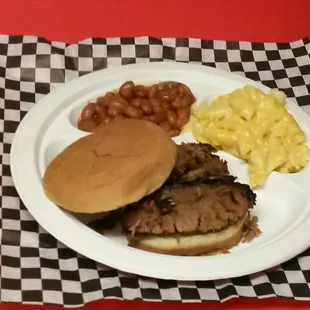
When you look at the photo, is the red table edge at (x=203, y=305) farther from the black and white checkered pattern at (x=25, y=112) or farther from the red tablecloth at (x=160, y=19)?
the red tablecloth at (x=160, y=19)

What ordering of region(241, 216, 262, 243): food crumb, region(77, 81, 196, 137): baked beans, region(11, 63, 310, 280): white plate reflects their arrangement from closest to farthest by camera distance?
region(11, 63, 310, 280): white plate, region(241, 216, 262, 243): food crumb, region(77, 81, 196, 137): baked beans

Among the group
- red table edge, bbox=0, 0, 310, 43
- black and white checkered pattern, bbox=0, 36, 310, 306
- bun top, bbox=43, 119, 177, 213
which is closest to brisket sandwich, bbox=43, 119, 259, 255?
bun top, bbox=43, 119, 177, 213

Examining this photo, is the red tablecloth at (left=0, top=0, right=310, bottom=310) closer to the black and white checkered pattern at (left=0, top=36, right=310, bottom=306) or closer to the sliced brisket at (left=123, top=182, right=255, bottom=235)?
the black and white checkered pattern at (left=0, top=36, right=310, bottom=306)

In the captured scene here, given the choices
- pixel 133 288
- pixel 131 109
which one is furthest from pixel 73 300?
pixel 131 109

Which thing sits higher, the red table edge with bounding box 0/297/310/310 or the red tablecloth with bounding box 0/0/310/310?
the red tablecloth with bounding box 0/0/310/310

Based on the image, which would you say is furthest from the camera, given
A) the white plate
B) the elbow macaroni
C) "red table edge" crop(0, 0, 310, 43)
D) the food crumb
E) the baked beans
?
"red table edge" crop(0, 0, 310, 43)

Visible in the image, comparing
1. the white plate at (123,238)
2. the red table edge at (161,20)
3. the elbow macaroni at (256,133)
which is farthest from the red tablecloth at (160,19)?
the elbow macaroni at (256,133)
